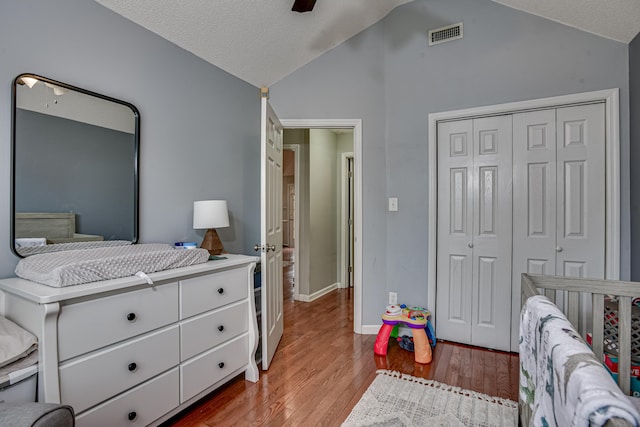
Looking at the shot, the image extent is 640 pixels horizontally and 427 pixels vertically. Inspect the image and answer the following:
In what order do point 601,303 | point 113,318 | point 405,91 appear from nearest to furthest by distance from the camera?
point 601,303 < point 113,318 < point 405,91

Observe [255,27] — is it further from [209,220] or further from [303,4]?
[209,220]

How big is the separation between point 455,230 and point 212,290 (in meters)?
2.03

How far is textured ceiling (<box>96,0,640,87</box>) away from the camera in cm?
204

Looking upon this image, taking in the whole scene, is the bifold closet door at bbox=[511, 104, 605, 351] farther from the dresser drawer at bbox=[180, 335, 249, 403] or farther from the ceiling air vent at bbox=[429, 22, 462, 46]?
the dresser drawer at bbox=[180, 335, 249, 403]

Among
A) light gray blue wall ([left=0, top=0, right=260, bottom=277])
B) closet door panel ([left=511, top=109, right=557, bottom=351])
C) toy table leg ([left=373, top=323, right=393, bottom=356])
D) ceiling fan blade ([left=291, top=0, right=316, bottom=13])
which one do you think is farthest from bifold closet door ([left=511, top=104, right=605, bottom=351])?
light gray blue wall ([left=0, top=0, right=260, bottom=277])

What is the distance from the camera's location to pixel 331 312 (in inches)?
144

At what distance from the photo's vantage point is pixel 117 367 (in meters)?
1.42

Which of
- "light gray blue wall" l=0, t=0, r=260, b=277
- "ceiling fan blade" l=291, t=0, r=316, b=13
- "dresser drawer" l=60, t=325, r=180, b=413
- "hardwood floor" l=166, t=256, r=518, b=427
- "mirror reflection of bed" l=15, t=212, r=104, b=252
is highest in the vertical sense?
"ceiling fan blade" l=291, t=0, r=316, b=13

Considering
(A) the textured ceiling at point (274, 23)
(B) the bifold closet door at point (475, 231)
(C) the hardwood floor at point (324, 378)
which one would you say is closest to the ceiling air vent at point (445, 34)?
(A) the textured ceiling at point (274, 23)

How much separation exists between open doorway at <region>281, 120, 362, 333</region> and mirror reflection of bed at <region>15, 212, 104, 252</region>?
99.2 inches

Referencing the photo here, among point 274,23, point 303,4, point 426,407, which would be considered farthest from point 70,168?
point 426,407

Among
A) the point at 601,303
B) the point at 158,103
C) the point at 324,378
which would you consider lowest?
the point at 324,378

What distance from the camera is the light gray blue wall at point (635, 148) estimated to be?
81.0 inches

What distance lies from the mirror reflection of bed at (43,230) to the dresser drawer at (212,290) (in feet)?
2.16
